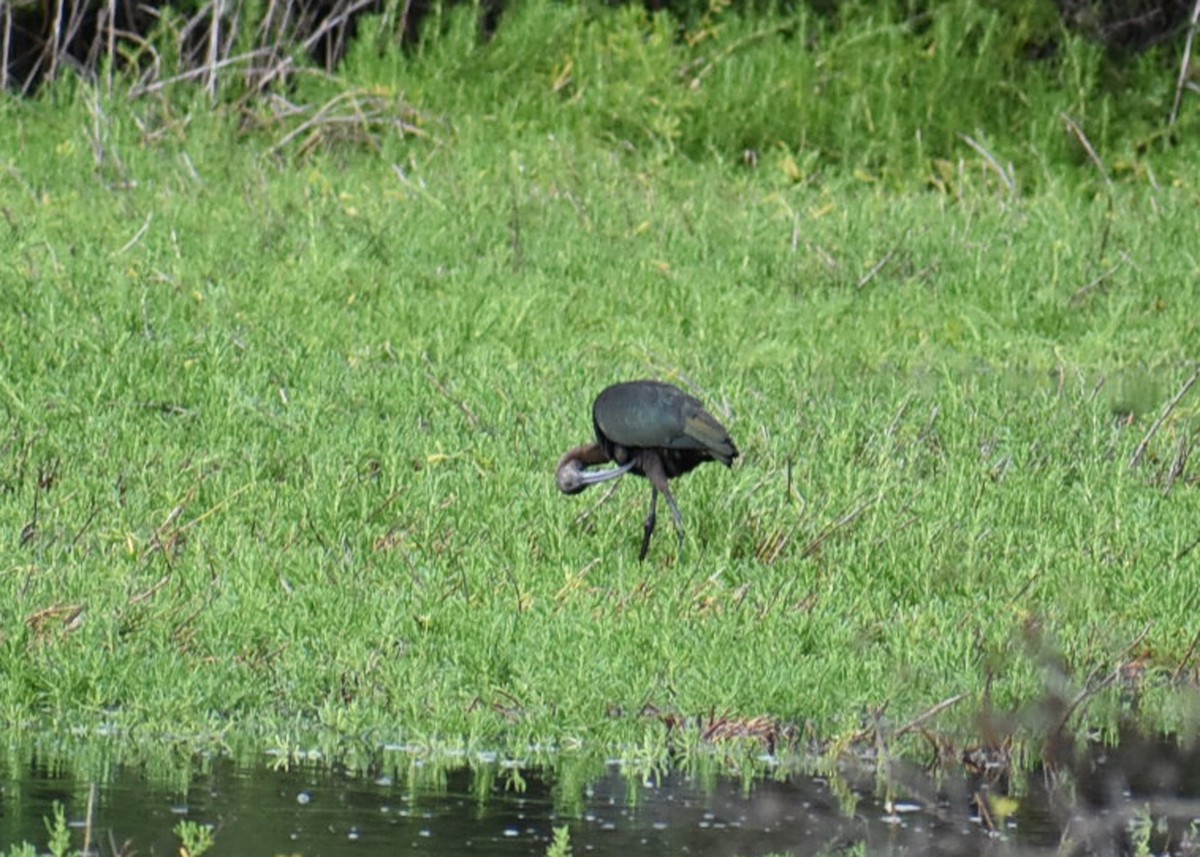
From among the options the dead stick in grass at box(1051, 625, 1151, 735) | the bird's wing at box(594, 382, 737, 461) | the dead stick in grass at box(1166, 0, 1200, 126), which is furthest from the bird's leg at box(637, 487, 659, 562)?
the dead stick in grass at box(1166, 0, 1200, 126)

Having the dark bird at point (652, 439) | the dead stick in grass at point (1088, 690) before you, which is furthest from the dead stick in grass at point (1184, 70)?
the dead stick in grass at point (1088, 690)

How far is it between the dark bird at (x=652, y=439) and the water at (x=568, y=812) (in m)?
1.73

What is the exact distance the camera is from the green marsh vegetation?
20.9ft

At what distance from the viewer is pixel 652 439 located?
24.5ft

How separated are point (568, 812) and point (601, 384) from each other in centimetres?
443

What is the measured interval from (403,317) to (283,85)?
12.9ft

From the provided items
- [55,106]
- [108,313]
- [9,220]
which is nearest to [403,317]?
[108,313]

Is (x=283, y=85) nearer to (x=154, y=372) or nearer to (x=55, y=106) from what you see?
(x=55, y=106)

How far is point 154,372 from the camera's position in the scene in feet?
30.6

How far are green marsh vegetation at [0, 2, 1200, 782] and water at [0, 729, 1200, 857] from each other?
Result: 0.28 m

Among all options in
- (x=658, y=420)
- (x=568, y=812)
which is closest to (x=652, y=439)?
(x=658, y=420)

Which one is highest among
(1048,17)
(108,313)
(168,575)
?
(1048,17)

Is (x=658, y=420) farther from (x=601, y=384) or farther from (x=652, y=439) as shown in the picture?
(x=601, y=384)

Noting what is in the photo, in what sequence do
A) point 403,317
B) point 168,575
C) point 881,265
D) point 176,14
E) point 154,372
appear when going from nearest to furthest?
point 168,575, point 154,372, point 403,317, point 881,265, point 176,14
